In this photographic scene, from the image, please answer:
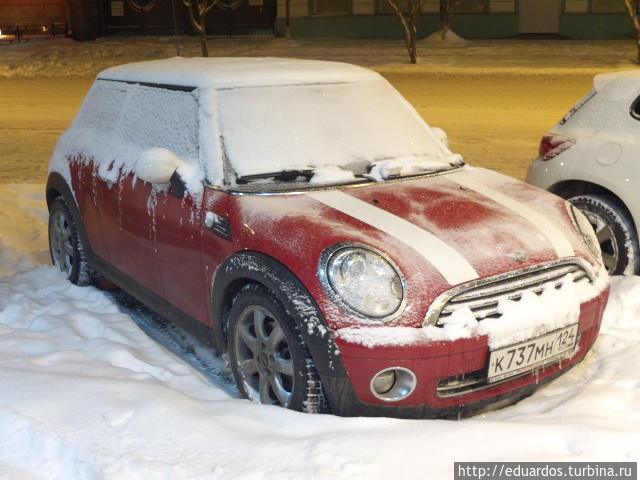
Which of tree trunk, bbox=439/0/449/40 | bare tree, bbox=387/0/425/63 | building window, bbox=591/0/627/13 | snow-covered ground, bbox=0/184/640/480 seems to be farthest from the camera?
building window, bbox=591/0/627/13

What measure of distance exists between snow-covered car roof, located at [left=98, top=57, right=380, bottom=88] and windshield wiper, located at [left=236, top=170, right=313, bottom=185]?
0.59 m

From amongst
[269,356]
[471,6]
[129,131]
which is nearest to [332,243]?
[269,356]

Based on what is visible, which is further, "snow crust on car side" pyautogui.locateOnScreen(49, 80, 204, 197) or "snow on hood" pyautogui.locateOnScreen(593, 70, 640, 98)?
"snow on hood" pyautogui.locateOnScreen(593, 70, 640, 98)

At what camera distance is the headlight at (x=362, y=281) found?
3.08 m

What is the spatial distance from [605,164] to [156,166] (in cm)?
292

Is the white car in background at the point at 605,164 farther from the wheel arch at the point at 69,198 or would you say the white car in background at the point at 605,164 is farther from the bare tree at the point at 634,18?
the bare tree at the point at 634,18

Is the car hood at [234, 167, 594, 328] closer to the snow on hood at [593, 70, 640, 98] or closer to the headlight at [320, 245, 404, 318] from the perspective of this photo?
the headlight at [320, 245, 404, 318]

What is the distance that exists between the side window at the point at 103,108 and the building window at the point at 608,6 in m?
27.4

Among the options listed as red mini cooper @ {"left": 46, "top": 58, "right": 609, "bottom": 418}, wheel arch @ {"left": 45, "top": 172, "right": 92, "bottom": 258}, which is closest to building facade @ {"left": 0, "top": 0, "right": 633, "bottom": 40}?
wheel arch @ {"left": 45, "top": 172, "right": 92, "bottom": 258}

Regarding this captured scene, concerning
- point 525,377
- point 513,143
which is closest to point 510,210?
point 525,377

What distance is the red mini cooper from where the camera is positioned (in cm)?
309

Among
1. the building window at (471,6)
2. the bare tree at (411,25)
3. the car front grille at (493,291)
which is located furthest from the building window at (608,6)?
the car front grille at (493,291)

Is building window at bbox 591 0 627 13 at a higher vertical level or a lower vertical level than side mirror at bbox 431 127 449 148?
higher

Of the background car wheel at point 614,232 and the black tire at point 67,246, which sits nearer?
the background car wheel at point 614,232
